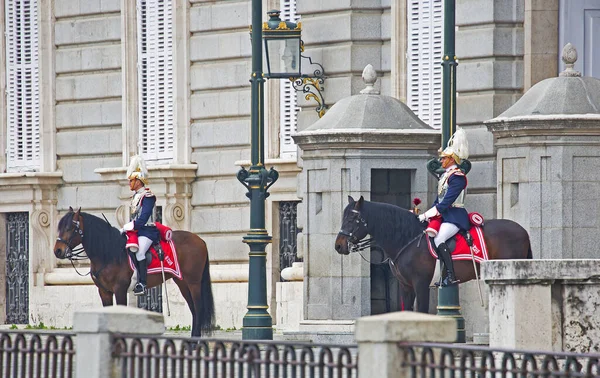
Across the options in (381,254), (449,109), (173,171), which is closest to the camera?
(449,109)

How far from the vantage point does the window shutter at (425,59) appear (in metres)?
28.0

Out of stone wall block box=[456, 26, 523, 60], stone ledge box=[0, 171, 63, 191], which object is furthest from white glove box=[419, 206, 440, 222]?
stone ledge box=[0, 171, 63, 191]

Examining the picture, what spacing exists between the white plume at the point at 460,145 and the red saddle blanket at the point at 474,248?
0.80 metres

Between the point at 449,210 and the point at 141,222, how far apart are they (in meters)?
4.25

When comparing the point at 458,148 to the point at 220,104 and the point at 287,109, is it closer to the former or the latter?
the point at 287,109

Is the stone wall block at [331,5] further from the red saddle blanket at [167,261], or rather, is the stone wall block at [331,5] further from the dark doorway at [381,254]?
the red saddle blanket at [167,261]

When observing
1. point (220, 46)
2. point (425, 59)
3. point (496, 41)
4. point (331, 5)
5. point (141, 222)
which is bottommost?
point (141, 222)

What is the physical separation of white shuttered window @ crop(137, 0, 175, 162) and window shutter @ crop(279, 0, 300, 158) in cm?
233

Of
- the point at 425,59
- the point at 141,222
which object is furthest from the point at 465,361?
the point at 425,59

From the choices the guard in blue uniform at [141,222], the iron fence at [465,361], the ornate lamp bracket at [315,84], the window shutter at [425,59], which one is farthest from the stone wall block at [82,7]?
the iron fence at [465,361]

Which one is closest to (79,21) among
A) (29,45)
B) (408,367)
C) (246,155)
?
(29,45)

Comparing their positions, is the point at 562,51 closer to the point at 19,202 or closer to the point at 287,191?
the point at 287,191

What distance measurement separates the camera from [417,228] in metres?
23.3

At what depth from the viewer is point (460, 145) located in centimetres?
2295
